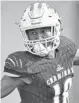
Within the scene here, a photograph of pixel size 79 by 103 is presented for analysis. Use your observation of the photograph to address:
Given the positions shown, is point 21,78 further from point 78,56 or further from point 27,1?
point 27,1

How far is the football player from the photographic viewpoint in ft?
4.48

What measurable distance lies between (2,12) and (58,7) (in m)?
0.48

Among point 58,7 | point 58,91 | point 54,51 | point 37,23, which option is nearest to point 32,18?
point 37,23

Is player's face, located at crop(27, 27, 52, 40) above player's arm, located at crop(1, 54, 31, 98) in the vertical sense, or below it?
above

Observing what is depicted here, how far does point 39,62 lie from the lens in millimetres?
1414

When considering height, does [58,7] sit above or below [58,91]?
above

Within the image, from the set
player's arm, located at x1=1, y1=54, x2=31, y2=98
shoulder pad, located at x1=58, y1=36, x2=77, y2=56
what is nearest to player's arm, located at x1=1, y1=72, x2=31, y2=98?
player's arm, located at x1=1, y1=54, x2=31, y2=98

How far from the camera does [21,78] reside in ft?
4.40

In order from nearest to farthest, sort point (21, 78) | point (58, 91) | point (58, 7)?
1. point (21, 78)
2. point (58, 91)
3. point (58, 7)

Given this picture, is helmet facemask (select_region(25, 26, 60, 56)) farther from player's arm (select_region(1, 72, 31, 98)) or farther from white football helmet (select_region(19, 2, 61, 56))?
player's arm (select_region(1, 72, 31, 98))

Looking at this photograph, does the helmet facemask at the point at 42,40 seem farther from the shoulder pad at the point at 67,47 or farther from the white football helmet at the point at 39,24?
the shoulder pad at the point at 67,47

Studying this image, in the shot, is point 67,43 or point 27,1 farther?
Result: point 27,1

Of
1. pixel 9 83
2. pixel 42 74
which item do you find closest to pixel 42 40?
pixel 42 74

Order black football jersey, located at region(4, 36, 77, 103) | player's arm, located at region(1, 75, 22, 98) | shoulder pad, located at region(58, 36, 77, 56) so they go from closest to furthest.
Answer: player's arm, located at region(1, 75, 22, 98) < black football jersey, located at region(4, 36, 77, 103) < shoulder pad, located at region(58, 36, 77, 56)
